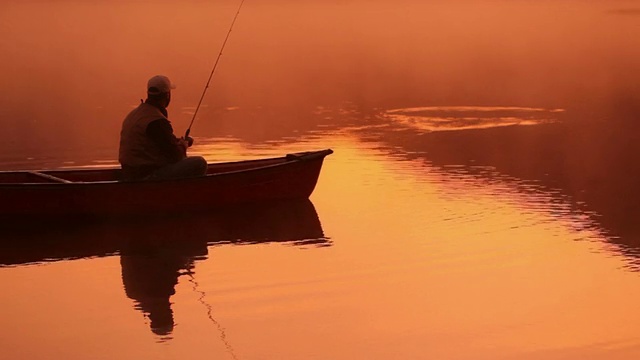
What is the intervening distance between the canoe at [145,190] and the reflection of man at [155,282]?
1.16 meters

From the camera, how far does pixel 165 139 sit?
35.1 ft

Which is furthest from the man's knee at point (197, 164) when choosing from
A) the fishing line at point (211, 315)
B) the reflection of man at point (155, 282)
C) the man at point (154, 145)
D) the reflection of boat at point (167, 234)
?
the fishing line at point (211, 315)

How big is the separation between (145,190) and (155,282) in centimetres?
207

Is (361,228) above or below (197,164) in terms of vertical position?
below

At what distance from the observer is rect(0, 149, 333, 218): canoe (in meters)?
10.4

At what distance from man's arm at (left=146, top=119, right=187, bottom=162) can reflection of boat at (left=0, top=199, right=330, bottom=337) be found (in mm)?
488

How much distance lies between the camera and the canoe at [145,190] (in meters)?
10.4

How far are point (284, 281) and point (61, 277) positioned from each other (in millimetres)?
1427

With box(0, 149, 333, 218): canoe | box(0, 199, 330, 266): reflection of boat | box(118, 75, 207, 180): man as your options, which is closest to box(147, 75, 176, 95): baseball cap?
box(118, 75, 207, 180): man

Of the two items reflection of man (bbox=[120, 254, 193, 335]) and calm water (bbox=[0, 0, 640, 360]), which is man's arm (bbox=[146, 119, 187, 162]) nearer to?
calm water (bbox=[0, 0, 640, 360])

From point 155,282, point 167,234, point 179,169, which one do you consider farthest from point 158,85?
point 155,282

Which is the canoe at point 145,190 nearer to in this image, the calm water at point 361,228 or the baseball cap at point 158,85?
the calm water at point 361,228

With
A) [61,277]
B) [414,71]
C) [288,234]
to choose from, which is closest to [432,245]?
[288,234]

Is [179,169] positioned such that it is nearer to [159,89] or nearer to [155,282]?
[159,89]
